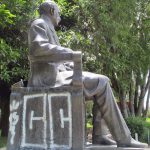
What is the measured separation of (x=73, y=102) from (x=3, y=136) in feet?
42.0

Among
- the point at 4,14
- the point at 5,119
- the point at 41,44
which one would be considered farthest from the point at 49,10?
the point at 5,119

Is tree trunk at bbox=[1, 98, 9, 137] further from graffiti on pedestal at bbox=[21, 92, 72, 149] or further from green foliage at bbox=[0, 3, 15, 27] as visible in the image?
graffiti on pedestal at bbox=[21, 92, 72, 149]

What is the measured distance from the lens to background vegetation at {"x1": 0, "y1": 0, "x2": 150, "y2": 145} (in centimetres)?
1411

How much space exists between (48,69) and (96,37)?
10598 mm

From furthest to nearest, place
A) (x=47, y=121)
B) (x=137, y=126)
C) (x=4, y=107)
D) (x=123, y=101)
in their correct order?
(x=123, y=101) → (x=4, y=107) → (x=137, y=126) → (x=47, y=121)

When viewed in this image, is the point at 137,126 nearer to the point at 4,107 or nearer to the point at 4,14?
the point at 4,107

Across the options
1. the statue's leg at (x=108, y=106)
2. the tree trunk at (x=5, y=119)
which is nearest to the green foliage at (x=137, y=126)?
the tree trunk at (x=5, y=119)

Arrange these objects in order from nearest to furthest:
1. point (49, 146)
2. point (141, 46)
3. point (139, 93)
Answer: point (49, 146) < point (141, 46) < point (139, 93)

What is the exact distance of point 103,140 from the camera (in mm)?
6242

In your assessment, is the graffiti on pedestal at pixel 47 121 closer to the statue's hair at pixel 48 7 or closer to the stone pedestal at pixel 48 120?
the stone pedestal at pixel 48 120

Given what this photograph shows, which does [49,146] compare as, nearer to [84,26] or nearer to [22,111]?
[22,111]

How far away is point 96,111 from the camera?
249 inches

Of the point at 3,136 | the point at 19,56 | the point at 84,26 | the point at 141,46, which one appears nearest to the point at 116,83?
the point at 141,46

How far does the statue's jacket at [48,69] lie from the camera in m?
6.13
